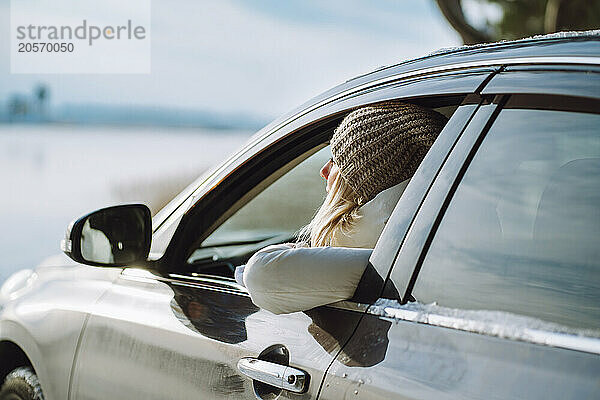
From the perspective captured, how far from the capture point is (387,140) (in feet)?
6.59

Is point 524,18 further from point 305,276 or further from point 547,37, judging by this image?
point 305,276

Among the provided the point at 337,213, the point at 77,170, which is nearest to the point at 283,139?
the point at 337,213

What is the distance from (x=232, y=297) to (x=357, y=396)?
598mm

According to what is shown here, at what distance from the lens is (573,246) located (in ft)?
4.86

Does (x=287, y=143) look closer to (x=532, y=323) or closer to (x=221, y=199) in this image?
(x=221, y=199)

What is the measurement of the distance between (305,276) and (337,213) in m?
0.31

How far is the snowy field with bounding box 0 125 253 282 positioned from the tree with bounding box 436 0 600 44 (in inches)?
118

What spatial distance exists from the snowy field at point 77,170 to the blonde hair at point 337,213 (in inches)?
266

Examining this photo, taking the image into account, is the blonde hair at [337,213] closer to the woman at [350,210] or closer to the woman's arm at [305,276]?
the woman at [350,210]

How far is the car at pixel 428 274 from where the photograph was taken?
4.80 ft

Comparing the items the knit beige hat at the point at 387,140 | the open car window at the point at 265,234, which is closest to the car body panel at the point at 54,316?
the open car window at the point at 265,234

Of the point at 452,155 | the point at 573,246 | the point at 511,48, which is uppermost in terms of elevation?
the point at 511,48

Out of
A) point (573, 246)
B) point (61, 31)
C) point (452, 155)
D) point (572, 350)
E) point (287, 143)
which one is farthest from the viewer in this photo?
point (61, 31)

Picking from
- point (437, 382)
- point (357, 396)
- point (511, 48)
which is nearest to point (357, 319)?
point (357, 396)
